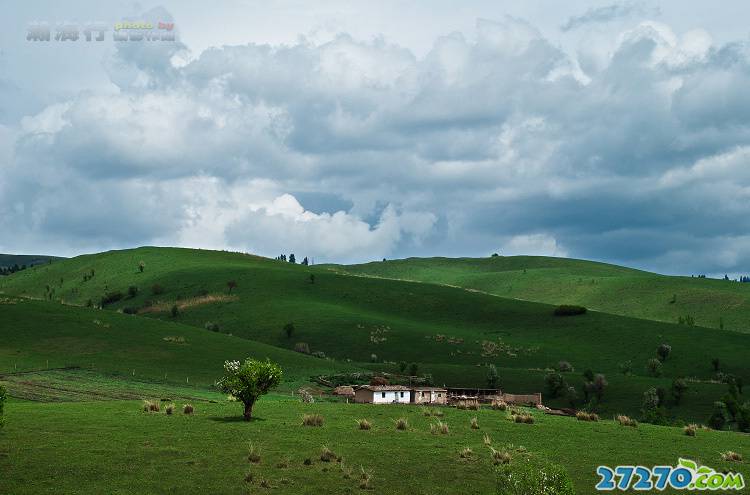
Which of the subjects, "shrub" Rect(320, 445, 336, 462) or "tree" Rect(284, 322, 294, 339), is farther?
"tree" Rect(284, 322, 294, 339)

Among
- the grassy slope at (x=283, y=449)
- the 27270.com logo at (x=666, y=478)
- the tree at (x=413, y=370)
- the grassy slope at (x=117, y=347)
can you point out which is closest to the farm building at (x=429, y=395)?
the grassy slope at (x=117, y=347)

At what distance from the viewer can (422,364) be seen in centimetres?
14462

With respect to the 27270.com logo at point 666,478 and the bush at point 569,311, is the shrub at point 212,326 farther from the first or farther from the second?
the 27270.com logo at point 666,478

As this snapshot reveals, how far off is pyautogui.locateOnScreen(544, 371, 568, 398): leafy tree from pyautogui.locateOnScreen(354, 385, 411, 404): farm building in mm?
35075

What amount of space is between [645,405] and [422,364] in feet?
125

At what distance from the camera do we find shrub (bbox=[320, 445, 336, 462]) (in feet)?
169

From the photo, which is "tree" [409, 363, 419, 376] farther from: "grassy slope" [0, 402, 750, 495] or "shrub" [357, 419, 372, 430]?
"shrub" [357, 419, 372, 430]

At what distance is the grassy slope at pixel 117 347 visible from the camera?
371 ft

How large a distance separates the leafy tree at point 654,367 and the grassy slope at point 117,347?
53695mm

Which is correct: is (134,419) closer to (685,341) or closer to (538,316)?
(685,341)

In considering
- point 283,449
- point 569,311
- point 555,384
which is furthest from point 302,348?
point 283,449

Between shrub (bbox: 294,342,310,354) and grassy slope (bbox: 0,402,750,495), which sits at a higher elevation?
shrub (bbox: 294,342,310,354)

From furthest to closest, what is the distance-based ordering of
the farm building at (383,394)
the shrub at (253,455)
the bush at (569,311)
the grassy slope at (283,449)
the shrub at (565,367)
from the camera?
the bush at (569,311), the shrub at (565,367), the farm building at (383,394), the shrub at (253,455), the grassy slope at (283,449)

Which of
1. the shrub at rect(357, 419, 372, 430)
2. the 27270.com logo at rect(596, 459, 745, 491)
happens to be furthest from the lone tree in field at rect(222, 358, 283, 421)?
the 27270.com logo at rect(596, 459, 745, 491)
